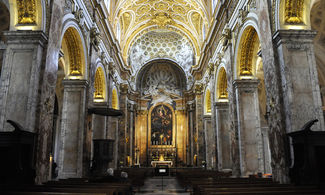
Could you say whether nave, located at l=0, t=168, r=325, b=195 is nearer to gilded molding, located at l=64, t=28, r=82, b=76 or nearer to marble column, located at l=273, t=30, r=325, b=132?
marble column, located at l=273, t=30, r=325, b=132

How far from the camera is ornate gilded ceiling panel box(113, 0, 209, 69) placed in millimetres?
21922

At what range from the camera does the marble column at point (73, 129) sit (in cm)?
1129

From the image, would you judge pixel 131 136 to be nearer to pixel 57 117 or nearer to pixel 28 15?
pixel 57 117

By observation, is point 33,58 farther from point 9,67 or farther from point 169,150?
point 169,150

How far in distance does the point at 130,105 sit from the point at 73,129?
13.1 meters

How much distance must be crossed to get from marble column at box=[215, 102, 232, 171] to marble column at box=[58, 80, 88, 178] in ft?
25.3

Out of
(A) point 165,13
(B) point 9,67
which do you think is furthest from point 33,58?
(A) point 165,13

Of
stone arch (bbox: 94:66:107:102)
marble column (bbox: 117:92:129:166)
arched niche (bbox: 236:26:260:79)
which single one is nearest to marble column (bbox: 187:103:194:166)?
marble column (bbox: 117:92:129:166)

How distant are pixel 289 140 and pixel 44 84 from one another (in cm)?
717

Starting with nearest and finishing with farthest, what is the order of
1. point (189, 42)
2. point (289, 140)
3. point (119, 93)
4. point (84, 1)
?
point (289, 140) → point (84, 1) → point (119, 93) → point (189, 42)

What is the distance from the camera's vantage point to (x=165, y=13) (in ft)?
77.3

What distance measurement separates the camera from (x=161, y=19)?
947 inches

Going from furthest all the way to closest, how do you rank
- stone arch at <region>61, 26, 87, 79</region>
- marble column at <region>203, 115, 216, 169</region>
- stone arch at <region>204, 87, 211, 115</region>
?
stone arch at <region>204, 87, 211, 115</region> < marble column at <region>203, 115, 216, 169</region> < stone arch at <region>61, 26, 87, 79</region>

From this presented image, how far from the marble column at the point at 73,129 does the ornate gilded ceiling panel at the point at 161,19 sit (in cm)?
1040
